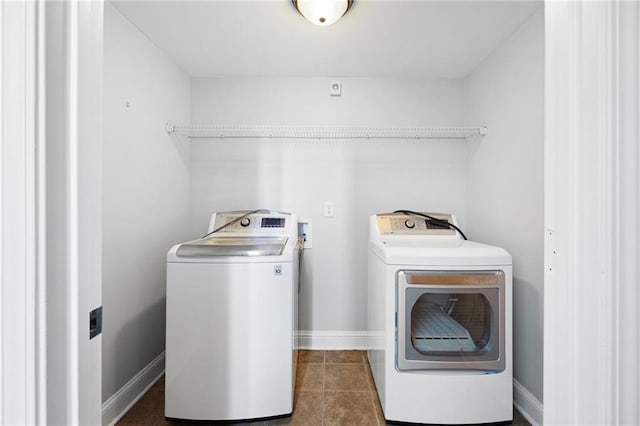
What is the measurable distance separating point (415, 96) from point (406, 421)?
220cm

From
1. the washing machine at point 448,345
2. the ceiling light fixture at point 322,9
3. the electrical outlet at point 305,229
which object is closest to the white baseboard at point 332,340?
the electrical outlet at point 305,229

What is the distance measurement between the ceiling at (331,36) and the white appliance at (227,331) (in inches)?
49.6

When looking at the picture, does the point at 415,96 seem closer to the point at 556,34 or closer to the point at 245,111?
the point at 245,111

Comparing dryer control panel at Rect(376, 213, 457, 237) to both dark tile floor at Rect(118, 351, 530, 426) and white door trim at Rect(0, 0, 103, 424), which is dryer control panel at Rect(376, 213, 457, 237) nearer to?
dark tile floor at Rect(118, 351, 530, 426)

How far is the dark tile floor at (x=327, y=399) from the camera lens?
1.57 metres

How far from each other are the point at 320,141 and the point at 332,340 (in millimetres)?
1596

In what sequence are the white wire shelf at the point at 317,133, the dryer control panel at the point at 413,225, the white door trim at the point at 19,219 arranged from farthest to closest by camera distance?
the white wire shelf at the point at 317,133, the dryer control panel at the point at 413,225, the white door trim at the point at 19,219

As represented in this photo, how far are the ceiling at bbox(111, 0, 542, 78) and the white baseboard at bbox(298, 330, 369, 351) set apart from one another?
2.05 meters

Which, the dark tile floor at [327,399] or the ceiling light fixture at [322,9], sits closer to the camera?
the ceiling light fixture at [322,9]

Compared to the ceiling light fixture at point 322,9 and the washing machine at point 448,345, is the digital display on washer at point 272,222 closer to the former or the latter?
the washing machine at point 448,345

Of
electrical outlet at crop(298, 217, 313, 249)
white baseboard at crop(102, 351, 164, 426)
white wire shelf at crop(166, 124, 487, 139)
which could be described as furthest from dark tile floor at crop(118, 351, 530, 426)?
white wire shelf at crop(166, 124, 487, 139)

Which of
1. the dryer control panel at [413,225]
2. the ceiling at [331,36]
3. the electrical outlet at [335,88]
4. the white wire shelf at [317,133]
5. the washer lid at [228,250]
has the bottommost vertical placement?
the washer lid at [228,250]

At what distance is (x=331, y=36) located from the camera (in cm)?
178

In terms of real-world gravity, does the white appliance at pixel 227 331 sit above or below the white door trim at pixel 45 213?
below
